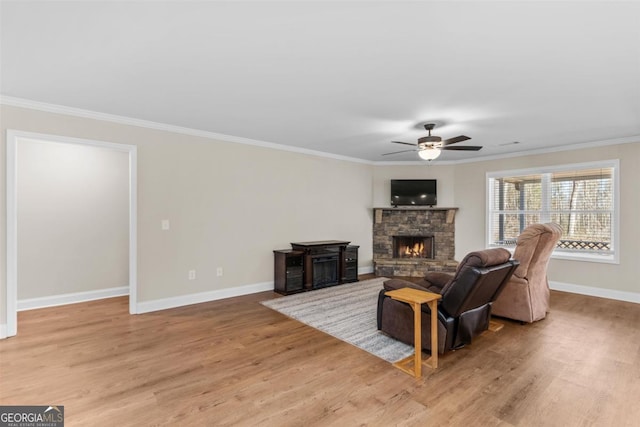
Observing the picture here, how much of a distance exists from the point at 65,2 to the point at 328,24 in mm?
1561

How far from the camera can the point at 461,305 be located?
9.12 ft

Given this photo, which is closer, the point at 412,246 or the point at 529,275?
the point at 529,275

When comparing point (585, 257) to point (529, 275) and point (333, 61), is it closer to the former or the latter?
point (529, 275)

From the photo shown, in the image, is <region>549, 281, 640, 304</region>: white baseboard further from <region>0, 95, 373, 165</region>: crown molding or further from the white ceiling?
<region>0, 95, 373, 165</region>: crown molding

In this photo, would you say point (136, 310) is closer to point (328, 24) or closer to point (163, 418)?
point (163, 418)

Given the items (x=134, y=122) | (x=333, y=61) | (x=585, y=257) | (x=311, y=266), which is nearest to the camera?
(x=333, y=61)

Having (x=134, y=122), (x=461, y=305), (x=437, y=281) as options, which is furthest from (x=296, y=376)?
(x=134, y=122)

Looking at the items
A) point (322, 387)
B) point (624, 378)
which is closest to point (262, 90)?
point (322, 387)

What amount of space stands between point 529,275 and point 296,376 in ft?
9.99

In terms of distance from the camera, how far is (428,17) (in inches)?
74.2

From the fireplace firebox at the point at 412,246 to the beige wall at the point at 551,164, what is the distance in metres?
0.64

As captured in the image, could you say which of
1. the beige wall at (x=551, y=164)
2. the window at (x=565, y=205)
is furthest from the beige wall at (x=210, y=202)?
the window at (x=565, y=205)

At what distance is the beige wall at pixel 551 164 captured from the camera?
15.8ft

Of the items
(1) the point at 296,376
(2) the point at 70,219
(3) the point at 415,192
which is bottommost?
(1) the point at 296,376
